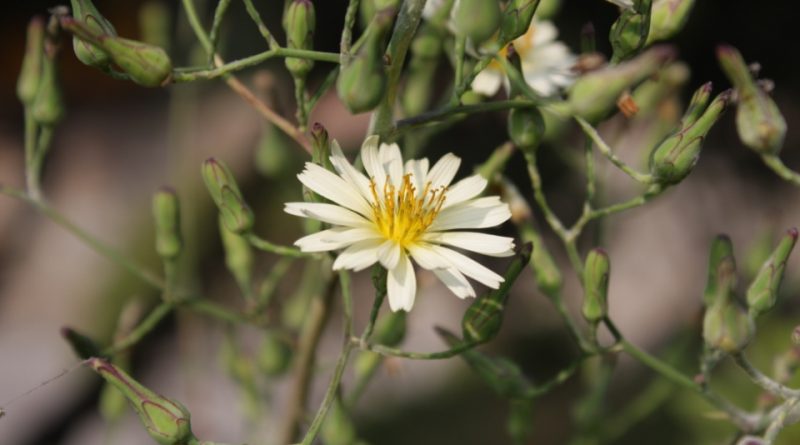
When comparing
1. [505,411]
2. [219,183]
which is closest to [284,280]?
[505,411]

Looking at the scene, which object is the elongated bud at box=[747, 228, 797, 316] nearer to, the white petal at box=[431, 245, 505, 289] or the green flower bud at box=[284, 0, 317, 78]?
the white petal at box=[431, 245, 505, 289]

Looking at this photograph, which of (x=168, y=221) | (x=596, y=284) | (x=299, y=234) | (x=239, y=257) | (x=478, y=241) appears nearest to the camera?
(x=478, y=241)

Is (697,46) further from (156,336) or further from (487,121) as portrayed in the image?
(156,336)

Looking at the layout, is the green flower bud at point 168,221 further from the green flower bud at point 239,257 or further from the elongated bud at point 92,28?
the elongated bud at point 92,28

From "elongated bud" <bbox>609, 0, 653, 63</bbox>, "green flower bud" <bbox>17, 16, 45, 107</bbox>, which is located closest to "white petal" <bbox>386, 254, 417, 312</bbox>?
"elongated bud" <bbox>609, 0, 653, 63</bbox>

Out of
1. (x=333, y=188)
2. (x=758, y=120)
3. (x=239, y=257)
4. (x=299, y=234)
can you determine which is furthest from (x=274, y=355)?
(x=299, y=234)

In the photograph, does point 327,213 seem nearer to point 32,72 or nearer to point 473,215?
point 473,215

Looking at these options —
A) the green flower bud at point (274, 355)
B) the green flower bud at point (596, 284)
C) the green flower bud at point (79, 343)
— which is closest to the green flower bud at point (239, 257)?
the green flower bud at point (274, 355)
